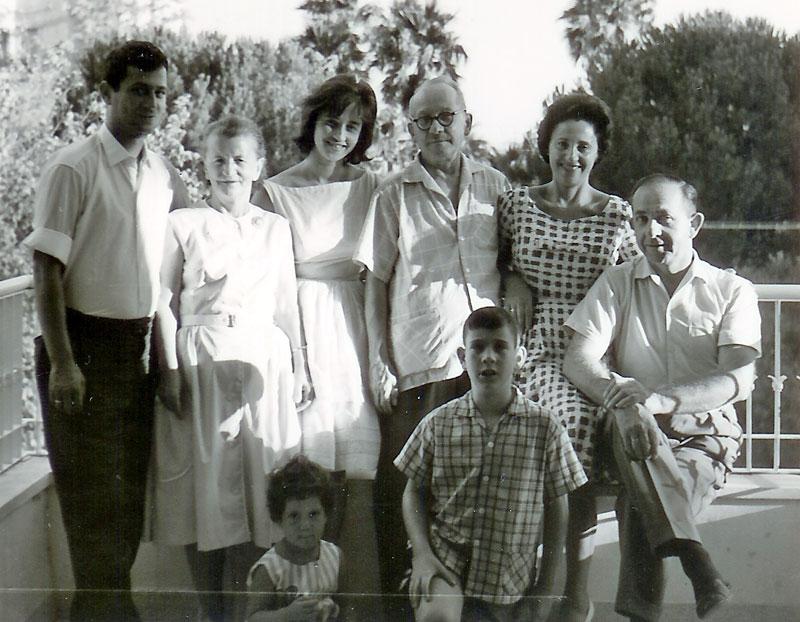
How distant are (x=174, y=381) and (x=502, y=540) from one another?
111cm

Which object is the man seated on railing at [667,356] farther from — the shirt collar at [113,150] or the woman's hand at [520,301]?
the shirt collar at [113,150]

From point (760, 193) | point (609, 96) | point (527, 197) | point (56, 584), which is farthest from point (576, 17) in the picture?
point (56, 584)

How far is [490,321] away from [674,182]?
0.71 meters

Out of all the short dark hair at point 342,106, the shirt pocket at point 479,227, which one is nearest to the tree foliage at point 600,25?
the shirt pocket at point 479,227

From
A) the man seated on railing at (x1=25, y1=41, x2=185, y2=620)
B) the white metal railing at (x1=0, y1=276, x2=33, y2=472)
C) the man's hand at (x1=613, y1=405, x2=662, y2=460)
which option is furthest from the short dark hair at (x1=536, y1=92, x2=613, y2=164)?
the white metal railing at (x1=0, y1=276, x2=33, y2=472)

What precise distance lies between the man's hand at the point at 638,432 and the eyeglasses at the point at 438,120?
3.33 feet

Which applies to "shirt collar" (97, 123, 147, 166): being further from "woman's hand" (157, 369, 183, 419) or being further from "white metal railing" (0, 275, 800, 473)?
"woman's hand" (157, 369, 183, 419)

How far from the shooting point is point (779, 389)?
3264 mm

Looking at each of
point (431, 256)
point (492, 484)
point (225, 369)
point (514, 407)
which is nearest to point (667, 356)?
point (514, 407)

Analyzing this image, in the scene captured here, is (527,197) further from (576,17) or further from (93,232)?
(93,232)

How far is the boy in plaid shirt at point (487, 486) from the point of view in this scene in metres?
3.15

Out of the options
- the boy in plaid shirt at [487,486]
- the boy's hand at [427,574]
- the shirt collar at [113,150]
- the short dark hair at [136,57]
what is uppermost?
the short dark hair at [136,57]

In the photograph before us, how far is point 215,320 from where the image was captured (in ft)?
10.4

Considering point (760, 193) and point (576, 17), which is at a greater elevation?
point (576, 17)
